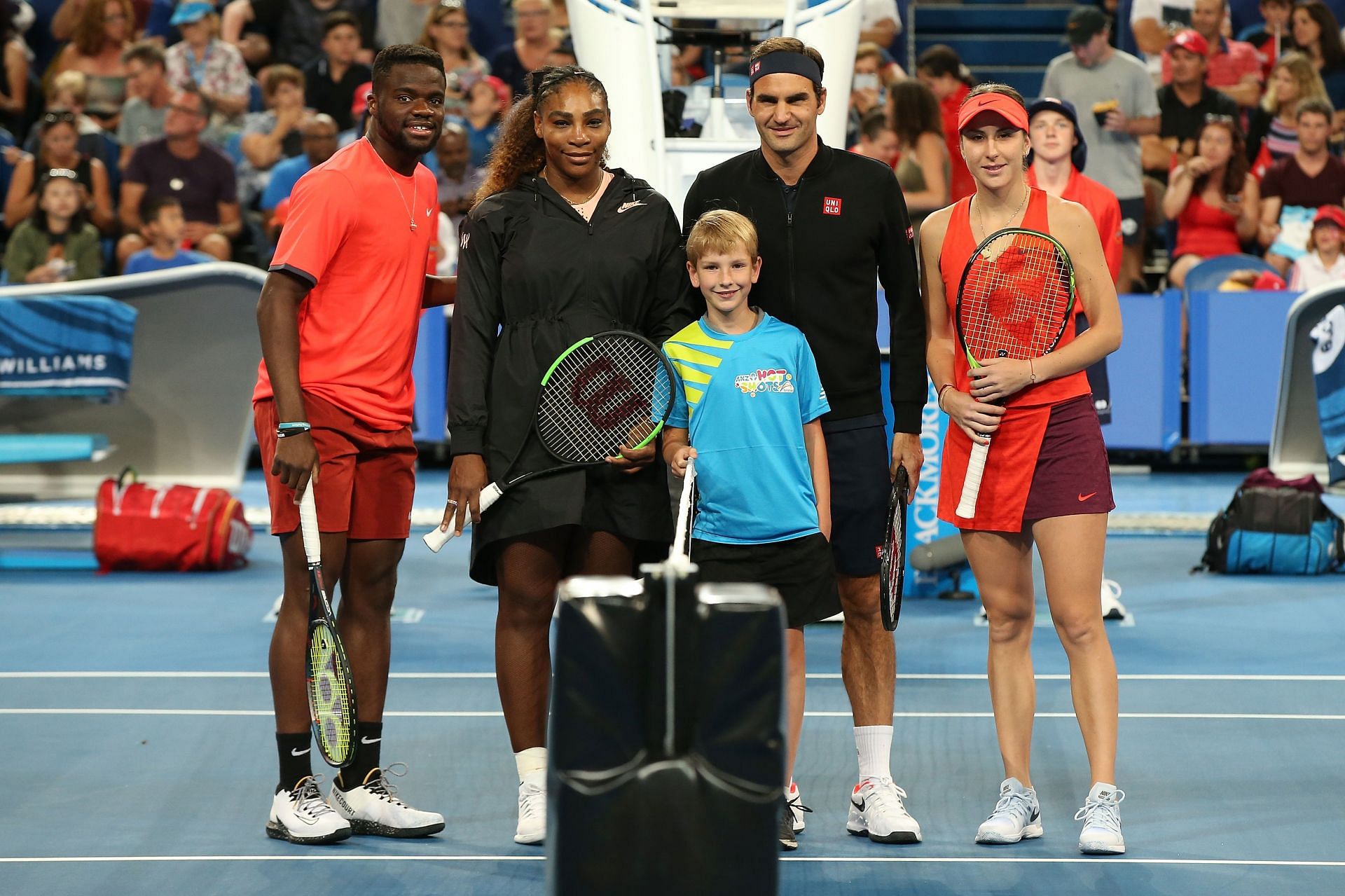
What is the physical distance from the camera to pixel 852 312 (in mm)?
4801

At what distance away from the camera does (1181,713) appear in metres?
6.22

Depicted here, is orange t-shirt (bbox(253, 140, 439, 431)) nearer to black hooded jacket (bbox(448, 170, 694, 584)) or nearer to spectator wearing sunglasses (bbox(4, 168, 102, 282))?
black hooded jacket (bbox(448, 170, 694, 584))

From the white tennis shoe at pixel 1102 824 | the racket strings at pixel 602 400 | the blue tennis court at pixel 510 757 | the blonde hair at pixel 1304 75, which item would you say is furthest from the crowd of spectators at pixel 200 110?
the white tennis shoe at pixel 1102 824

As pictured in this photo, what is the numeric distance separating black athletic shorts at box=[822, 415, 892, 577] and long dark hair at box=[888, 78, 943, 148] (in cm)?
785

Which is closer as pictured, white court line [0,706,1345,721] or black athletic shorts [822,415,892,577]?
black athletic shorts [822,415,892,577]

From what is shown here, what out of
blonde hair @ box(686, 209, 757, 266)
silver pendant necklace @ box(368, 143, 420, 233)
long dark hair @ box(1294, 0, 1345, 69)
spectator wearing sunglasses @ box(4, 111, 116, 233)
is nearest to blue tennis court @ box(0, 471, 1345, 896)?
blonde hair @ box(686, 209, 757, 266)

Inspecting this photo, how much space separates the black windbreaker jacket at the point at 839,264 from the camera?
4766 mm

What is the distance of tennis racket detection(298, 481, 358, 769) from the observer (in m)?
4.37

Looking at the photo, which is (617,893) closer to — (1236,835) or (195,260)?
(1236,835)

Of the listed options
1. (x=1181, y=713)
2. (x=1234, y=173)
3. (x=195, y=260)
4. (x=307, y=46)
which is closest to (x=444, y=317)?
(x=195, y=260)

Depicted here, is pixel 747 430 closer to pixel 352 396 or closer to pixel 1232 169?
pixel 352 396

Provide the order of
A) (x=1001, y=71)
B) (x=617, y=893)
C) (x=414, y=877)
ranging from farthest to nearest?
(x=1001, y=71)
(x=414, y=877)
(x=617, y=893)

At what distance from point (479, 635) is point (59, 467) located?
386 cm

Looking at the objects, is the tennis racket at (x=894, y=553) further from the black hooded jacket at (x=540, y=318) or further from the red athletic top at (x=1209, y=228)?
the red athletic top at (x=1209, y=228)
